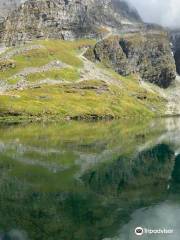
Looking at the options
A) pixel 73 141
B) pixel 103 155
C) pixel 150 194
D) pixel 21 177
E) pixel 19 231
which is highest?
pixel 19 231

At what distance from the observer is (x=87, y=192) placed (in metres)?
74.4

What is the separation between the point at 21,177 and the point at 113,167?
2493 centimetres

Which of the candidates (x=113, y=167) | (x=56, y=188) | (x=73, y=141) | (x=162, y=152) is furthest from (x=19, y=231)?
(x=73, y=141)

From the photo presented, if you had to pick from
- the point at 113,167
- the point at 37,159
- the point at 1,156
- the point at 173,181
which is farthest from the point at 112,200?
the point at 1,156

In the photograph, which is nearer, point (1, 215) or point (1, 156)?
point (1, 215)

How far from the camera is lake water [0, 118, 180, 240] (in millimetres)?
53750

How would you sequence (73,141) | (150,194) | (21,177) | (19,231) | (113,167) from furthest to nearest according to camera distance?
(73,141) → (113,167) → (21,177) → (150,194) → (19,231)

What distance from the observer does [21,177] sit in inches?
3479

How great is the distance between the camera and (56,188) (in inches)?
3059

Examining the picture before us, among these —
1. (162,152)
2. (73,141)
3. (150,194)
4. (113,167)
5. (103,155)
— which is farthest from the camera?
(73,141)

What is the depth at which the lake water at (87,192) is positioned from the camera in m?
53.8

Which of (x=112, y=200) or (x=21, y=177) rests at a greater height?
(x=112, y=200)

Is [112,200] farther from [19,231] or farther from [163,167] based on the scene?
[163,167]

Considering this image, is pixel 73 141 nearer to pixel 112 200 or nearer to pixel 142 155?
pixel 142 155
